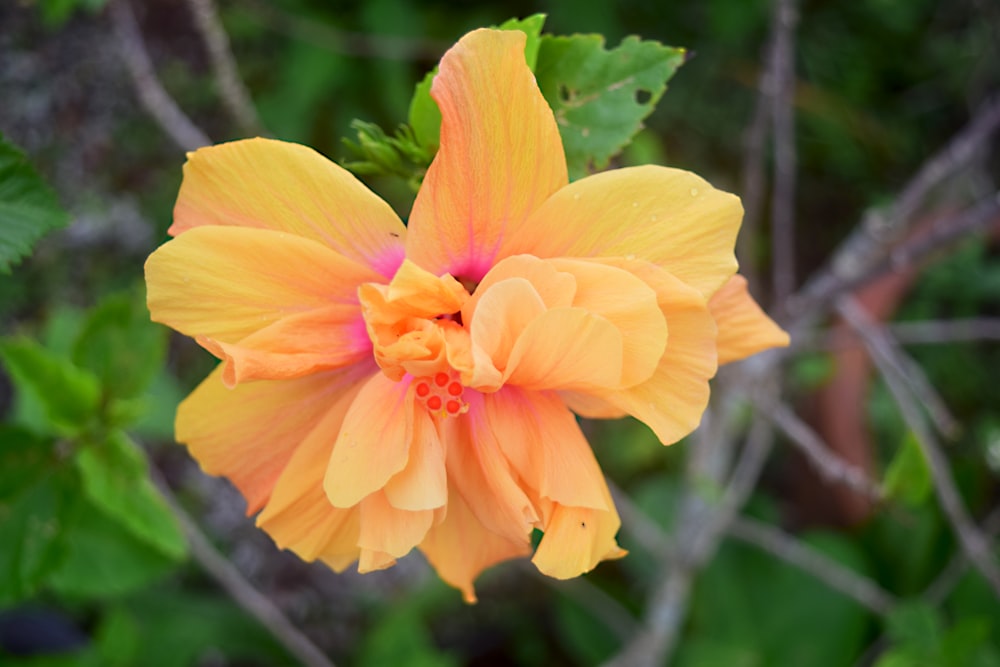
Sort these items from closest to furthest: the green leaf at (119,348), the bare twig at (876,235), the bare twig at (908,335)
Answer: the green leaf at (119,348)
the bare twig at (876,235)
the bare twig at (908,335)

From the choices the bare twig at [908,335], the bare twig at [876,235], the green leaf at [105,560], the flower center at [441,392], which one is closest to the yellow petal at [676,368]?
the flower center at [441,392]

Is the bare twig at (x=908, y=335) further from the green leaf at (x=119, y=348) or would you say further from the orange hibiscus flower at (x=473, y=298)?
the green leaf at (x=119, y=348)

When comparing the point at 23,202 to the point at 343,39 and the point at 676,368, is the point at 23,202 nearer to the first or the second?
the point at 676,368

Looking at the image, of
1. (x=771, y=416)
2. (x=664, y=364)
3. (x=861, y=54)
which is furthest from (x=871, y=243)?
(x=861, y=54)

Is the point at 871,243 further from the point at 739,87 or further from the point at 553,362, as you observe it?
the point at 739,87

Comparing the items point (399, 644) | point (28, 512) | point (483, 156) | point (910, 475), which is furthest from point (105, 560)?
point (910, 475)

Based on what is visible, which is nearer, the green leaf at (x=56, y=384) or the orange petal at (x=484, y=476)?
the orange petal at (x=484, y=476)

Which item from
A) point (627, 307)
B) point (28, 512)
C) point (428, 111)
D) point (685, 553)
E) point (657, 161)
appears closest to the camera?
point (627, 307)
